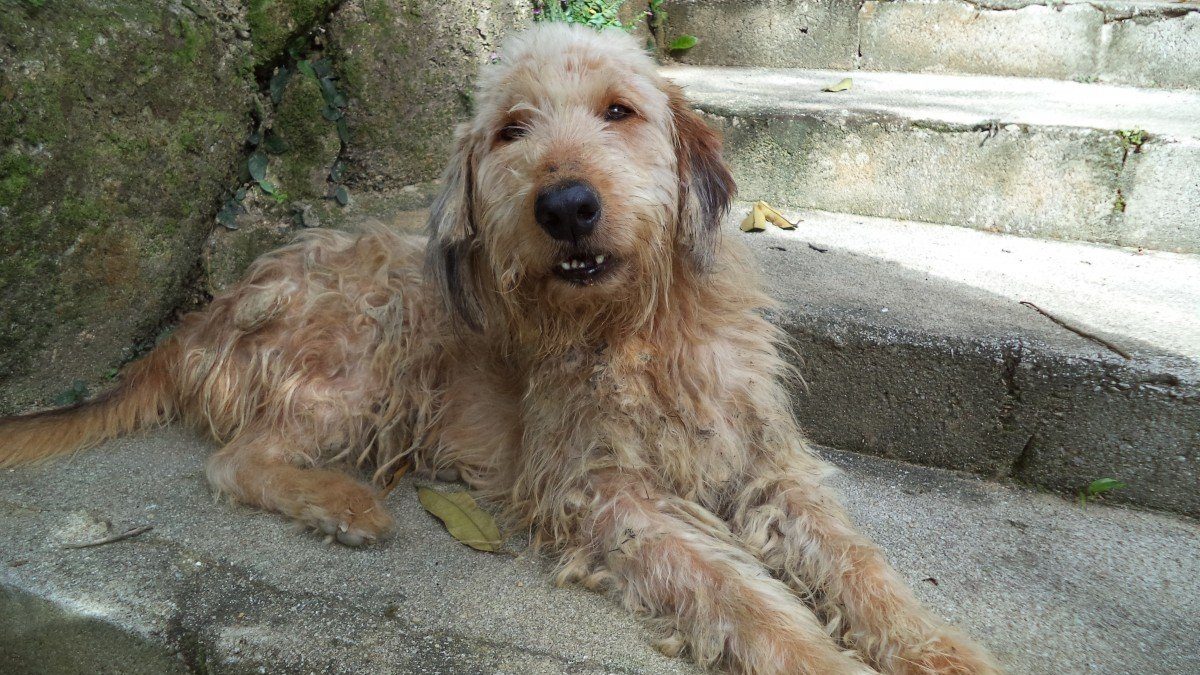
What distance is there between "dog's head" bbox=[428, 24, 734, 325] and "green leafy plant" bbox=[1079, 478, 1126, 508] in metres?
1.46

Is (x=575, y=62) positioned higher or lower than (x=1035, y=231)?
higher

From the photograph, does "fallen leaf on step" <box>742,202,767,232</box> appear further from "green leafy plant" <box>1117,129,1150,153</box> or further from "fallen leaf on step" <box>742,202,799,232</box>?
"green leafy plant" <box>1117,129,1150,153</box>

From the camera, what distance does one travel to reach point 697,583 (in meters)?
1.96

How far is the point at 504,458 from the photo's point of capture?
2598 mm

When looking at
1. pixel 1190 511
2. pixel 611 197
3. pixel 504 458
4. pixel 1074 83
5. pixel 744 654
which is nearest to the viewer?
pixel 744 654

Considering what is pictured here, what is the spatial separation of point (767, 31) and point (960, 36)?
109cm

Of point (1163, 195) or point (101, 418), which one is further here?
point (1163, 195)

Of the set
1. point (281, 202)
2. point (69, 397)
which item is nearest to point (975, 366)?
point (281, 202)

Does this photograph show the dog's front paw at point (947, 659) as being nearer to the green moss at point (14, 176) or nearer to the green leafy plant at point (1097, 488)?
the green leafy plant at point (1097, 488)

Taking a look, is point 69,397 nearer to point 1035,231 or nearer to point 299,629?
point 299,629

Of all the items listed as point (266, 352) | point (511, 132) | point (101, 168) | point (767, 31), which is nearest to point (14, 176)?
point (101, 168)

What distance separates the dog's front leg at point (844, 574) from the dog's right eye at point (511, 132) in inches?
48.4

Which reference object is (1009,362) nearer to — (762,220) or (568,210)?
(762,220)

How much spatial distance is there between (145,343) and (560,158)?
192cm
